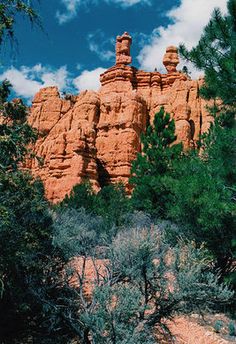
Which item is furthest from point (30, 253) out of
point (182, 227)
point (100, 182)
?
point (100, 182)

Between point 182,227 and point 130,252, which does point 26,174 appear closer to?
point 130,252

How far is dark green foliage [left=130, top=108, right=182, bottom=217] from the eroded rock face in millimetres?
16826

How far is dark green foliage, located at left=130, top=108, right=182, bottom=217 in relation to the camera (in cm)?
1903

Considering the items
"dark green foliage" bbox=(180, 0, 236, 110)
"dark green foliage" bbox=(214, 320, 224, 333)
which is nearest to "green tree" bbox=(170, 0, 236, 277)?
"dark green foliage" bbox=(180, 0, 236, 110)

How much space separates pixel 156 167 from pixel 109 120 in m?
23.4

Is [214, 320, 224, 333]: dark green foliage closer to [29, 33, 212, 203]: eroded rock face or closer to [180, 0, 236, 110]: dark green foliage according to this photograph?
[180, 0, 236, 110]: dark green foliage

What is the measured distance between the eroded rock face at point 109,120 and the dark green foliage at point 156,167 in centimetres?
1683

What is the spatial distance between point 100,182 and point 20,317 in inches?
1224

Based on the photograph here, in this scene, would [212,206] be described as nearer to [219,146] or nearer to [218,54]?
[219,146]

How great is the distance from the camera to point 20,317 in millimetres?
8961

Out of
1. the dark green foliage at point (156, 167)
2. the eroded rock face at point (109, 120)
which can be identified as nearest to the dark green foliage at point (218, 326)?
the dark green foliage at point (156, 167)

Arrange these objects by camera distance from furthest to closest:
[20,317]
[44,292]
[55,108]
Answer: [55,108] → [20,317] → [44,292]

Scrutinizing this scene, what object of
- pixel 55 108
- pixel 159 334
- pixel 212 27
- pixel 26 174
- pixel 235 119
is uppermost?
pixel 55 108

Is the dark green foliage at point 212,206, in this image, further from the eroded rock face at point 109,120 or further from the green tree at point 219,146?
the eroded rock face at point 109,120
